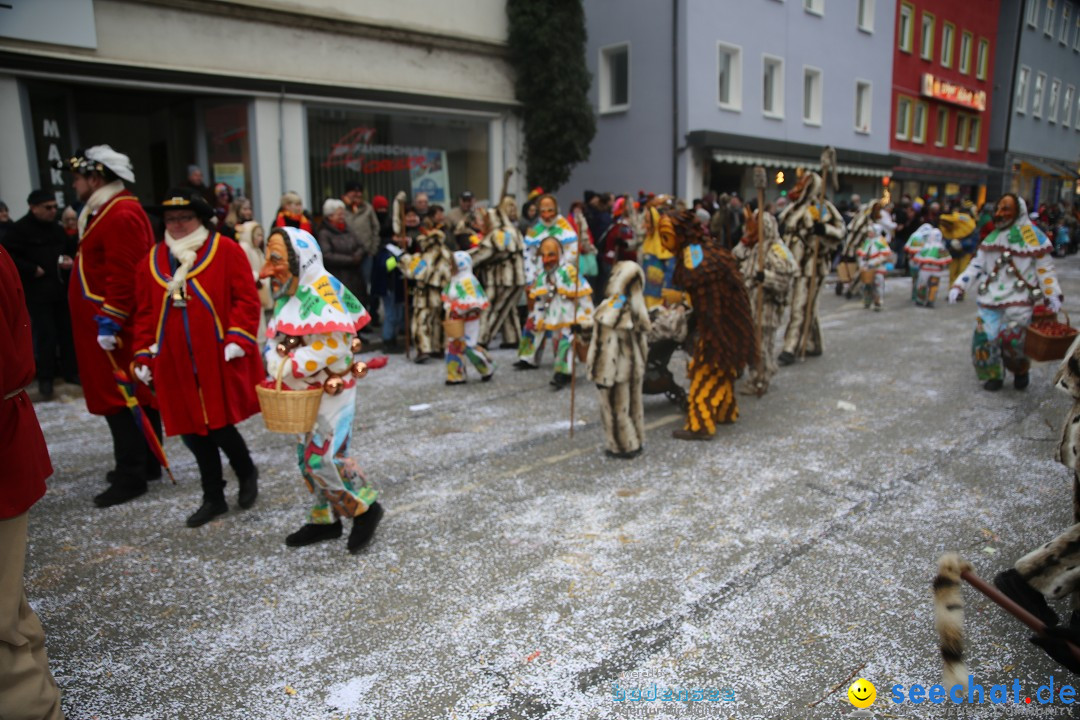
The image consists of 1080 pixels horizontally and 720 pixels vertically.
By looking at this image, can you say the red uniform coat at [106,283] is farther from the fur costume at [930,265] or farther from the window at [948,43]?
the window at [948,43]

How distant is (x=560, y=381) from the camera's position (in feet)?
26.5

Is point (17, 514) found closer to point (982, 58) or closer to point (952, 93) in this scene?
point (952, 93)

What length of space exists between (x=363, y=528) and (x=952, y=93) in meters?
34.1

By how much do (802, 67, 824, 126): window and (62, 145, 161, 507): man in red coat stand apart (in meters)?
21.9

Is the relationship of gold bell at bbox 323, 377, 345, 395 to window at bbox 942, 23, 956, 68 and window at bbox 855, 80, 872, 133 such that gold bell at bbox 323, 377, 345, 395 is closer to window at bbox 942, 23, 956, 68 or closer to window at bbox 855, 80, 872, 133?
window at bbox 855, 80, 872, 133

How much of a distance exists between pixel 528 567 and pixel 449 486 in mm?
1362

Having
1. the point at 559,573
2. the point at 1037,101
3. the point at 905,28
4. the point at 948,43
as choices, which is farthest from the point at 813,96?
the point at 1037,101

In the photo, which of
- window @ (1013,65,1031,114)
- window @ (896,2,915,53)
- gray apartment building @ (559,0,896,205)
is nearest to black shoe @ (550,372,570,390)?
gray apartment building @ (559,0,896,205)

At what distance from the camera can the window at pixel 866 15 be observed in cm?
2461

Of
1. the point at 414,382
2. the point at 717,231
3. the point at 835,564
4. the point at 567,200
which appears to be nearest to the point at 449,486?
the point at 835,564

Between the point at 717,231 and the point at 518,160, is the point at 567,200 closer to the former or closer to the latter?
the point at 518,160

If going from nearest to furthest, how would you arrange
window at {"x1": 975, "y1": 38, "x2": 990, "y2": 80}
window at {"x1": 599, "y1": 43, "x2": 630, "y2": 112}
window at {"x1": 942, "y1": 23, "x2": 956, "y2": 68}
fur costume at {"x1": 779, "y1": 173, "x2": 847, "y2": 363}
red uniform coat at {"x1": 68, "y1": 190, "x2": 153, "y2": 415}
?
red uniform coat at {"x1": 68, "y1": 190, "x2": 153, "y2": 415}
fur costume at {"x1": 779, "y1": 173, "x2": 847, "y2": 363}
window at {"x1": 599, "y1": 43, "x2": 630, "y2": 112}
window at {"x1": 942, "y1": 23, "x2": 956, "y2": 68}
window at {"x1": 975, "y1": 38, "x2": 990, "y2": 80}

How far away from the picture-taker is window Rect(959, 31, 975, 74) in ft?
105

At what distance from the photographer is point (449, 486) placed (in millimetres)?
5246
